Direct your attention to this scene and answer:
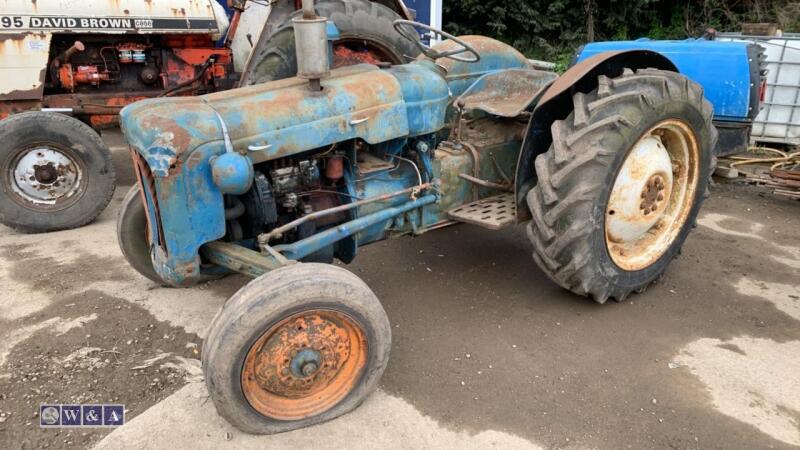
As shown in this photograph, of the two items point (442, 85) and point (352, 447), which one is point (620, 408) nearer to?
point (352, 447)

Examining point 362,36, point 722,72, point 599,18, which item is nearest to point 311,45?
point 362,36

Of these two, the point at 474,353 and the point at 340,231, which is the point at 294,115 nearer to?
the point at 340,231

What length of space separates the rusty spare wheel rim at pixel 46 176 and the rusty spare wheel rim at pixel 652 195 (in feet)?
12.8

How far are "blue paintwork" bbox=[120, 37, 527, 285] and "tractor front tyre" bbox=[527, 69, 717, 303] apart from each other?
0.68m

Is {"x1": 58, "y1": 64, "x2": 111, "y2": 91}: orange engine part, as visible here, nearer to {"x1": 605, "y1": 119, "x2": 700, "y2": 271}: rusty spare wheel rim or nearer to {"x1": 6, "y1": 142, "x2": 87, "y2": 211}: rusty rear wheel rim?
{"x1": 6, "y1": 142, "x2": 87, "y2": 211}: rusty rear wheel rim

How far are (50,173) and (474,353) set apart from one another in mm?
3565

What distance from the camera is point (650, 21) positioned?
11.0 metres

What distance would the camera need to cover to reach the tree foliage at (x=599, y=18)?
1062 cm

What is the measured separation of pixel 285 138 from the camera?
267 centimetres

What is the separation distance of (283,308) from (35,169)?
333 centimetres

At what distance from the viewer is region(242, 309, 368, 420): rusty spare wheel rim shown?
2.36m

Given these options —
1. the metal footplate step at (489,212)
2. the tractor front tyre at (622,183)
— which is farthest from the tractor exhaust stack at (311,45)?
the tractor front tyre at (622,183)

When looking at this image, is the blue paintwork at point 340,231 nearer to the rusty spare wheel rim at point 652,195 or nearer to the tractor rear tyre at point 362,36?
the rusty spare wheel rim at point 652,195

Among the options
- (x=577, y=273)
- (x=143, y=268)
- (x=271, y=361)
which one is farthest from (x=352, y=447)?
(x=143, y=268)
